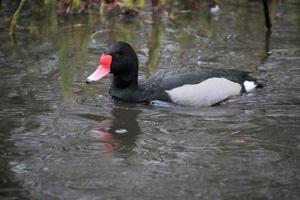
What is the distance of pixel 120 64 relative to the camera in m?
9.82

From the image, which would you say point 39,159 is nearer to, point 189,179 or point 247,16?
point 189,179

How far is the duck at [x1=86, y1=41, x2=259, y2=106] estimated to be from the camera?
31.3 feet

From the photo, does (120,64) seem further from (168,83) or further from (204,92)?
(204,92)

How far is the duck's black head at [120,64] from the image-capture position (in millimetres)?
9750

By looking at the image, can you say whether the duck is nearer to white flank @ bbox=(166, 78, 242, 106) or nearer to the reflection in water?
white flank @ bbox=(166, 78, 242, 106)

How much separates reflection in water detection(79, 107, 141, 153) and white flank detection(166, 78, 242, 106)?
64 centimetres

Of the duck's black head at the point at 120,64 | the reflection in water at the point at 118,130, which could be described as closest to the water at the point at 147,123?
the reflection in water at the point at 118,130

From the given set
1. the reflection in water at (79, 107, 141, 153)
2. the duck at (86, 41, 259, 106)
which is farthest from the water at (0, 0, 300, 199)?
the duck at (86, 41, 259, 106)

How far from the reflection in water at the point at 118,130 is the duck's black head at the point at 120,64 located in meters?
0.61

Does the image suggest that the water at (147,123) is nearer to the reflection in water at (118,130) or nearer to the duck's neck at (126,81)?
the reflection in water at (118,130)

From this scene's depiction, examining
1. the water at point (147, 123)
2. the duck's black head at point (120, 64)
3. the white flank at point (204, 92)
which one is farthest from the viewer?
the duck's black head at point (120, 64)

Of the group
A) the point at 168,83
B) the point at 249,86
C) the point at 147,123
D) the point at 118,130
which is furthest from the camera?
the point at 249,86

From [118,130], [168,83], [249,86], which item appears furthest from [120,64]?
[249,86]

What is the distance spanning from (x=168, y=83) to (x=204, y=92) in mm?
521
